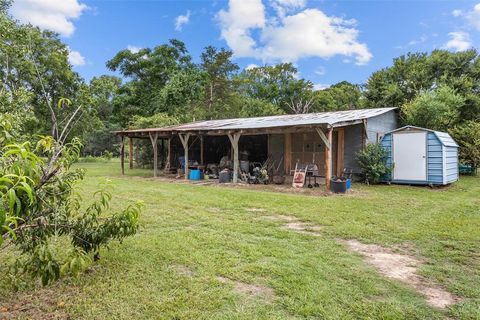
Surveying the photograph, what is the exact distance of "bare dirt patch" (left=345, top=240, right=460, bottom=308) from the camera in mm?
2633

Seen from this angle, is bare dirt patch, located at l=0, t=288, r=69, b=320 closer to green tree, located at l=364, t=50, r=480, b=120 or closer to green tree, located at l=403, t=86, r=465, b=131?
green tree, located at l=403, t=86, r=465, b=131

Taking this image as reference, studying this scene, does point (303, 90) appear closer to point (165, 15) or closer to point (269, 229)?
→ point (165, 15)

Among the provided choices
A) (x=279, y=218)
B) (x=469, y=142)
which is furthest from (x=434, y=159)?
(x=279, y=218)

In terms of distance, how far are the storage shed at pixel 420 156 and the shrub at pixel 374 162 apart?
0.19 metres

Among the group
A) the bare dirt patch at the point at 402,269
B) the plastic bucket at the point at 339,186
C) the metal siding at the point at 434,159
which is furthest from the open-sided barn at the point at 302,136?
the bare dirt patch at the point at 402,269

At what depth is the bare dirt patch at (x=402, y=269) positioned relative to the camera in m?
2.63

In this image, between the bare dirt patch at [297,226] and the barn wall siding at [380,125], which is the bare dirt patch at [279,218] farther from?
the barn wall siding at [380,125]

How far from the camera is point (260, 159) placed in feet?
45.4

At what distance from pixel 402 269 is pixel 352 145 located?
837 cm

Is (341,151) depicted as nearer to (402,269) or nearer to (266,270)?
(402,269)

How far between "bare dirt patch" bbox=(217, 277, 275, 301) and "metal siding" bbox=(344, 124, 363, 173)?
9204 millimetres

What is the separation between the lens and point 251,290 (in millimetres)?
2729

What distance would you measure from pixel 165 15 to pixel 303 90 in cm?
1676

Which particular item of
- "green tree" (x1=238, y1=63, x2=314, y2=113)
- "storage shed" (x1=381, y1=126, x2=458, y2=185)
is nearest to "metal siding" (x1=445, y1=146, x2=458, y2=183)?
"storage shed" (x1=381, y1=126, x2=458, y2=185)
